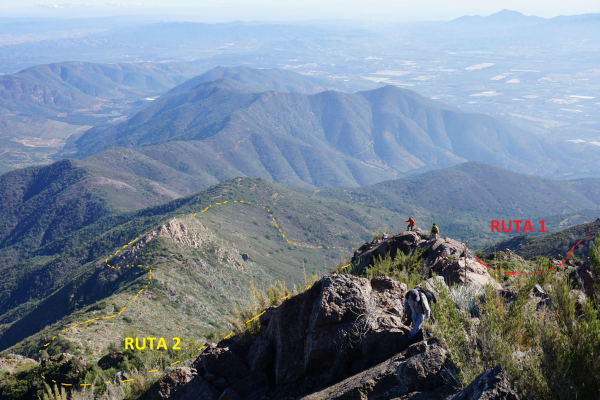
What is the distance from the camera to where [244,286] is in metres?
70.9

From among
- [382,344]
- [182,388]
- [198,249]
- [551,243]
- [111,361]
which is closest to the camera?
A: [382,344]

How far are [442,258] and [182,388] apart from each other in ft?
42.0

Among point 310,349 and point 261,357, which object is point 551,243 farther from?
point 310,349

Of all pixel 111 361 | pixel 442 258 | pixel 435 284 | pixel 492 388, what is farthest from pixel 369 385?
pixel 111 361

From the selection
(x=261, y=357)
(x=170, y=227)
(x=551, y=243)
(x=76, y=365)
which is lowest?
(x=551, y=243)

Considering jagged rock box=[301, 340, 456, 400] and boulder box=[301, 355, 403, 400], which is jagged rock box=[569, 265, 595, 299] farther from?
boulder box=[301, 355, 403, 400]

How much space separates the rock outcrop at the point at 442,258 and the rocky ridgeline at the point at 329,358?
3753mm

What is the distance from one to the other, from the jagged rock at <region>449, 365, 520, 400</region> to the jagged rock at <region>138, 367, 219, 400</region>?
808 centimetres

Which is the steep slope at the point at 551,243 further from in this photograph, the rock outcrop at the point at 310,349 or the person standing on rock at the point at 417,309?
the rock outcrop at the point at 310,349

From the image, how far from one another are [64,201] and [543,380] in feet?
555

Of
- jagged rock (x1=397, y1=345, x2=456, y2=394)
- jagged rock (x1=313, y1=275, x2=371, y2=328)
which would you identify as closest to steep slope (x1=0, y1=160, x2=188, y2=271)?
jagged rock (x1=313, y1=275, x2=371, y2=328)

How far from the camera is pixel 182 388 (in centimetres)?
1281

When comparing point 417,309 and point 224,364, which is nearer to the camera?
point 417,309

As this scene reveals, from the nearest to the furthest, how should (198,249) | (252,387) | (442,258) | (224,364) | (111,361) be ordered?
1. (252,387)
2. (224,364)
3. (442,258)
4. (111,361)
5. (198,249)
